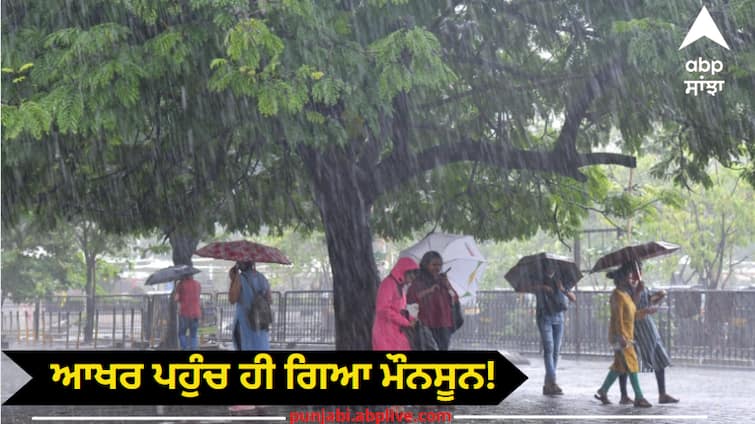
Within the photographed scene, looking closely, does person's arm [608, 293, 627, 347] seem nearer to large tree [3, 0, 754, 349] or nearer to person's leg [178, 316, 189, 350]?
large tree [3, 0, 754, 349]

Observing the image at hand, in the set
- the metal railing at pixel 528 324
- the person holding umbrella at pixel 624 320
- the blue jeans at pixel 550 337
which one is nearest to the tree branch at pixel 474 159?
the person holding umbrella at pixel 624 320

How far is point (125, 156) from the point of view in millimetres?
15078

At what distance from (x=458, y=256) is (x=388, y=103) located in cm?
564

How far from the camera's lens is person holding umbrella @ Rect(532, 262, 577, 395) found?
52.7ft

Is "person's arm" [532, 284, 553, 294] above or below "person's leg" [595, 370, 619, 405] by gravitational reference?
above

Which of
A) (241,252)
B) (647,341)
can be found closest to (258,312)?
(241,252)

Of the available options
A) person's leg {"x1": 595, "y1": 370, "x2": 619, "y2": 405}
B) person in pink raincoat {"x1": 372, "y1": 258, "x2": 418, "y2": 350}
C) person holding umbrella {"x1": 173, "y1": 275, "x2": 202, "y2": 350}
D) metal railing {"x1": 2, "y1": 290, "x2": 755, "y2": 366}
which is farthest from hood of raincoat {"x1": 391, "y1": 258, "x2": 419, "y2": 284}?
metal railing {"x1": 2, "y1": 290, "x2": 755, "y2": 366}

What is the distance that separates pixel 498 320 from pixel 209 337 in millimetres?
6735

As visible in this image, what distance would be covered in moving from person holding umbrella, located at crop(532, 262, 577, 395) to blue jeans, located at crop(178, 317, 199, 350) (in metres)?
7.93

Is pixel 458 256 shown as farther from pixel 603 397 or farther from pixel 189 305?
pixel 189 305

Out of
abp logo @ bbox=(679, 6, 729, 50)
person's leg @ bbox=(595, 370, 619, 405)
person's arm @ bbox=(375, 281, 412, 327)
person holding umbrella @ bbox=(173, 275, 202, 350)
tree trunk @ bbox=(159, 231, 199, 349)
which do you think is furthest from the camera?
tree trunk @ bbox=(159, 231, 199, 349)

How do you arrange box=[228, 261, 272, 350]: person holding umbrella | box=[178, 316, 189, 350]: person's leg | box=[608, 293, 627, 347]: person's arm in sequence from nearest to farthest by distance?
box=[608, 293, 627, 347]: person's arm < box=[228, 261, 272, 350]: person holding umbrella < box=[178, 316, 189, 350]: person's leg

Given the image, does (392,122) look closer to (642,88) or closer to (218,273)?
(642,88)

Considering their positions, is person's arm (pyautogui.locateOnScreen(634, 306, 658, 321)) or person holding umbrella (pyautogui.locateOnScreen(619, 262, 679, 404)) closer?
person's arm (pyautogui.locateOnScreen(634, 306, 658, 321))
